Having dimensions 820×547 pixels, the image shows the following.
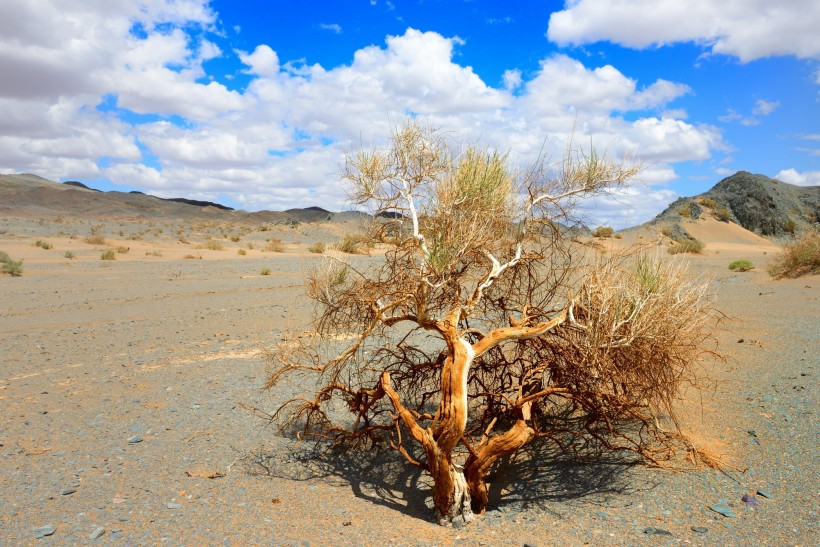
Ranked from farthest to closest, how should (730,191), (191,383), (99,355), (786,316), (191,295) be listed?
(730,191)
(191,295)
(786,316)
(99,355)
(191,383)

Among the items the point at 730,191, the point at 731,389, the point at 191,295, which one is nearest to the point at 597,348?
the point at 731,389

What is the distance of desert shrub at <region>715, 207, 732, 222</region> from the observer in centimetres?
3931

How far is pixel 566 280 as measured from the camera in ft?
22.3

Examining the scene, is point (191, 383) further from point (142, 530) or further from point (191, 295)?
point (191, 295)

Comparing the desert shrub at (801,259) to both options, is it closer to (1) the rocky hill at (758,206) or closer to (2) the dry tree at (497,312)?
(2) the dry tree at (497,312)

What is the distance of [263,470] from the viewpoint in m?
6.23

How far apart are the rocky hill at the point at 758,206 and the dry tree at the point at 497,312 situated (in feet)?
113

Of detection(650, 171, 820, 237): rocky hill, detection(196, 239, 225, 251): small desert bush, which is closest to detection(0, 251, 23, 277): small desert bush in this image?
detection(196, 239, 225, 251): small desert bush

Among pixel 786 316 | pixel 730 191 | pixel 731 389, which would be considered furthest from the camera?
pixel 730 191

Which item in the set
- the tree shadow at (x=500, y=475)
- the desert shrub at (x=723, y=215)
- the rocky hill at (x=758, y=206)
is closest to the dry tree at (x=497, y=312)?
the tree shadow at (x=500, y=475)

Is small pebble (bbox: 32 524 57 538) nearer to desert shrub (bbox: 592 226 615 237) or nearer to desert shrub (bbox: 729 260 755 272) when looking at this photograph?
desert shrub (bbox: 592 226 615 237)

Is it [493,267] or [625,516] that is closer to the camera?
[625,516]

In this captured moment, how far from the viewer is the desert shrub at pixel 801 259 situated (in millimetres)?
19312

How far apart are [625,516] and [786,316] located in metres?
10.6
